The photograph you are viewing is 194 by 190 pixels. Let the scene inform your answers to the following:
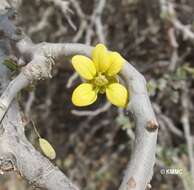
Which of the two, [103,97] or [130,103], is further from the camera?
[103,97]

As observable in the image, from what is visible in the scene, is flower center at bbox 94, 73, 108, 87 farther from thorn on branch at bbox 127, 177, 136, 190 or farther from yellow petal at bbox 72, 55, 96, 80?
thorn on branch at bbox 127, 177, 136, 190

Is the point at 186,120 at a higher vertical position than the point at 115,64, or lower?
lower

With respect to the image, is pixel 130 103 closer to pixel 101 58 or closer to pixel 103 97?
pixel 101 58

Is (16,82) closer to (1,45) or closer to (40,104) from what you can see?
(1,45)

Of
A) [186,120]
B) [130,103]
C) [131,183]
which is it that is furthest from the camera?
[186,120]

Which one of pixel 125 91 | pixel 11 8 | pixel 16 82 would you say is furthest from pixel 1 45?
pixel 125 91

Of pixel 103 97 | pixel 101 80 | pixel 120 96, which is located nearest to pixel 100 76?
pixel 101 80

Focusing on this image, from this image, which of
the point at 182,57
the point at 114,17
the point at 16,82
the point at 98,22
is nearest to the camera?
the point at 16,82
